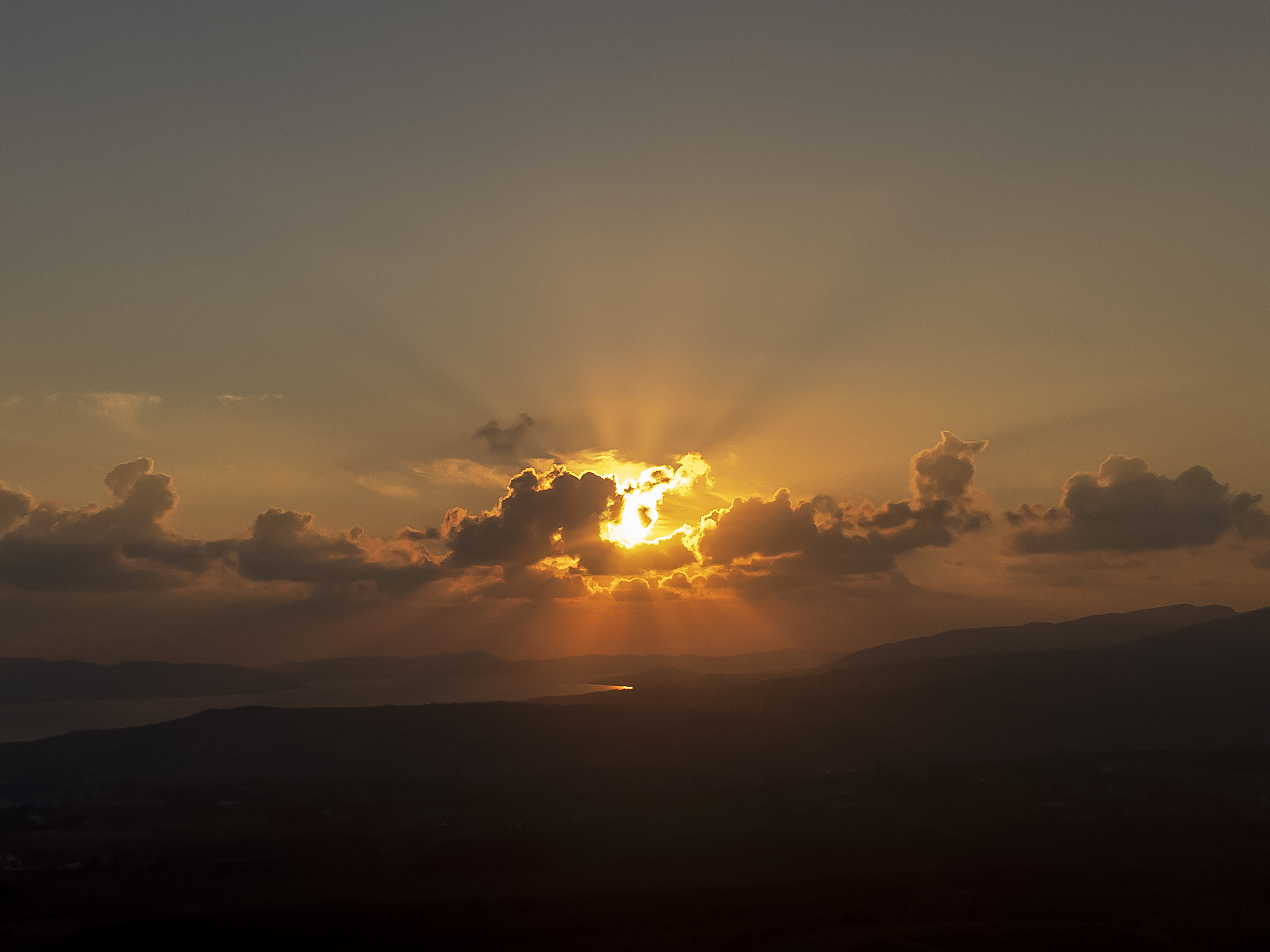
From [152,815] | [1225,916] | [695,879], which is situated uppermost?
[152,815]

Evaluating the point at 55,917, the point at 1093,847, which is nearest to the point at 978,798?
the point at 1093,847

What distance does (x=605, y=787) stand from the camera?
194250 millimetres

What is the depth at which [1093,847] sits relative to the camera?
439ft

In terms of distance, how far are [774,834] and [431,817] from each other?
66.1 meters

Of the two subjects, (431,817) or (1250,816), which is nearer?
(1250,816)

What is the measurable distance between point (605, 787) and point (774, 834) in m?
60.4

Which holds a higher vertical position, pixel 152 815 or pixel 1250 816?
pixel 152 815

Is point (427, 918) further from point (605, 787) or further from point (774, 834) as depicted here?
point (605, 787)

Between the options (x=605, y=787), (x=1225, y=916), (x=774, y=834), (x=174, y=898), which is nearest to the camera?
(x=1225, y=916)

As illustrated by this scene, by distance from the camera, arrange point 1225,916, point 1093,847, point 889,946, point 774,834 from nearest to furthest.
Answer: point 889,946, point 1225,916, point 1093,847, point 774,834

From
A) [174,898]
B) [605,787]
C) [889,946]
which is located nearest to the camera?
[889,946]

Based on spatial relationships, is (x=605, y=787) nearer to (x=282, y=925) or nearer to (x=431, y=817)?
(x=431, y=817)

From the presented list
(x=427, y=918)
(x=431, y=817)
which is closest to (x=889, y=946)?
(x=427, y=918)

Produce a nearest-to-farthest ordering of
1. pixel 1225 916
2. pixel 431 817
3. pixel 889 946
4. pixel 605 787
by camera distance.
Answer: pixel 889 946 → pixel 1225 916 → pixel 431 817 → pixel 605 787
